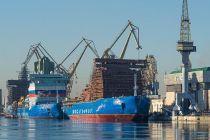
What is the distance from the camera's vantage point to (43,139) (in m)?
109

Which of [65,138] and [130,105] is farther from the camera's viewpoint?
[130,105]

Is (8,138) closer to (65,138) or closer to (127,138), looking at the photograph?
(65,138)

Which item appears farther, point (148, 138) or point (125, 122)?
point (125, 122)

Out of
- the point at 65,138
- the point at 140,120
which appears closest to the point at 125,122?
the point at 140,120

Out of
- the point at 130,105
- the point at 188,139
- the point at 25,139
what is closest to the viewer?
the point at 188,139

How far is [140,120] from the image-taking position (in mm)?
196625

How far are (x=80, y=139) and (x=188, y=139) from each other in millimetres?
18430

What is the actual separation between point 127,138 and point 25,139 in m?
17.6

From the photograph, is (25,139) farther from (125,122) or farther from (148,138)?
(125,122)

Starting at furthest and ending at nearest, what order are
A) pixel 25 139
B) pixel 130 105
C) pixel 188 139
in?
pixel 130 105, pixel 25 139, pixel 188 139

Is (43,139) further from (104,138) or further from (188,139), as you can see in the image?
(188,139)

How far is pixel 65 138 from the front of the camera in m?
111

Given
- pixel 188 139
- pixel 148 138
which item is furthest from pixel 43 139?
pixel 188 139

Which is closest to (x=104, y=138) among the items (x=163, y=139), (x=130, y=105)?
(x=163, y=139)
